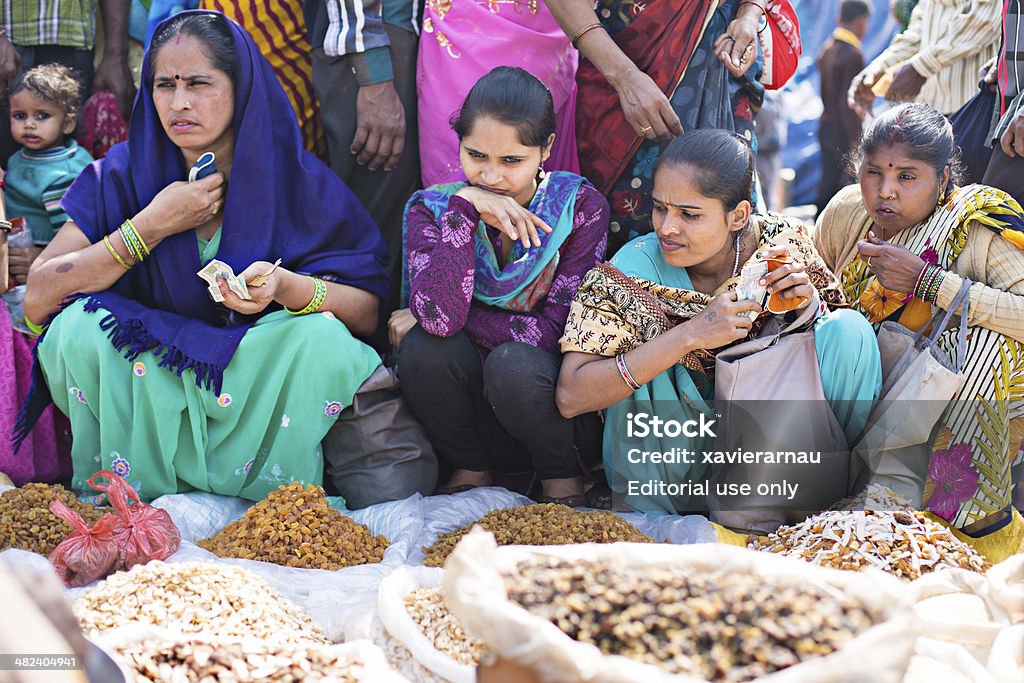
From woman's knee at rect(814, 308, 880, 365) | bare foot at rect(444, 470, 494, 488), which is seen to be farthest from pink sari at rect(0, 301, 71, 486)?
woman's knee at rect(814, 308, 880, 365)

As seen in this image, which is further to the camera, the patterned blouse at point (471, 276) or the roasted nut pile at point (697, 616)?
the patterned blouse at point (471, 276)

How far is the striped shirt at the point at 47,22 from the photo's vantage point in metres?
3.97

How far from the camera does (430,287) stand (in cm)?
302

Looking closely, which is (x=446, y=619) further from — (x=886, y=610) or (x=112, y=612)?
(x=886, y=610)

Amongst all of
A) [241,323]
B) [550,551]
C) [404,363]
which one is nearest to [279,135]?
[241,323]

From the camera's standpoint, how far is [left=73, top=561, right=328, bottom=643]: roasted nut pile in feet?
7.04

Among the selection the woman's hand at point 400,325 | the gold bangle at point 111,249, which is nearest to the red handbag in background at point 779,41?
the woman's hand at point 400,325

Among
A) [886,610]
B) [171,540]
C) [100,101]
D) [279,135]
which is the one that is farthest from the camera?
[100,101]

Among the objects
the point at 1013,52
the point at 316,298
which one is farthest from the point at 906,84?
the point at 316,298

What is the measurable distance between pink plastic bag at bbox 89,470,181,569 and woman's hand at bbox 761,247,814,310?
1714 mm

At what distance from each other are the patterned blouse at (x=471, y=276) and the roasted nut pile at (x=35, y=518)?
3.56 feet

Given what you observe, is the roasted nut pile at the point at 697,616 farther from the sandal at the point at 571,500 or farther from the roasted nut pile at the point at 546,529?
the sandal at the point at 571,500

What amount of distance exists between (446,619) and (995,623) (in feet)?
3.44

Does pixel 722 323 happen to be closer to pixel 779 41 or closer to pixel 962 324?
pixel 962 324
